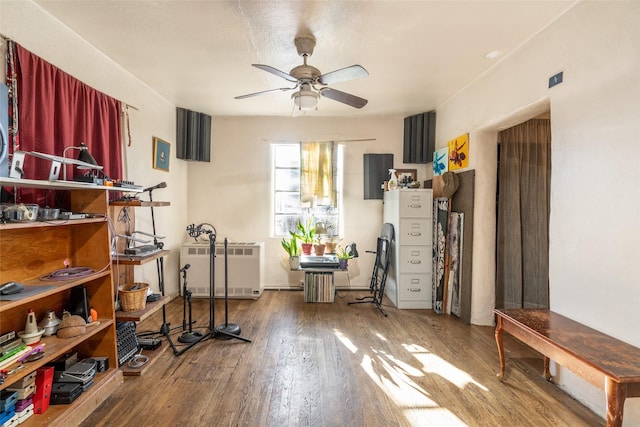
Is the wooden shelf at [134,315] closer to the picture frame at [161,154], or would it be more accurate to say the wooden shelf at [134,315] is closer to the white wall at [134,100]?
the white wall at [134,100]

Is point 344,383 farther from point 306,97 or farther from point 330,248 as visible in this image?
point 330,248

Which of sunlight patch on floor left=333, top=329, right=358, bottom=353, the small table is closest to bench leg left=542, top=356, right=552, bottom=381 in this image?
sunlight patch on floor left=333, top=329, right=358, bottom=353

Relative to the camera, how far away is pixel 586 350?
155cm

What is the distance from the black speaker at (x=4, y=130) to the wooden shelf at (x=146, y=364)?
1602mm

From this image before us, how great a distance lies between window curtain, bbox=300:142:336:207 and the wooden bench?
2.84m

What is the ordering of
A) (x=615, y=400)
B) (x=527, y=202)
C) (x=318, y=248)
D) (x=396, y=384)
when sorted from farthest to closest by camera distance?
(x=318, y=248) < (x=527, y=202) < (x=396, y=384) < (x=615, y=400)

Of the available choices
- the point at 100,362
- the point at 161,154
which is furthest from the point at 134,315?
the point at 161,154

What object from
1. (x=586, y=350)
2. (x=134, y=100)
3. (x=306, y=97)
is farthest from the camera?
(x=134, y=100)

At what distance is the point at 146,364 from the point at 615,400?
2.98 m

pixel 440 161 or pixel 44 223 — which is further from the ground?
pixel 440 161

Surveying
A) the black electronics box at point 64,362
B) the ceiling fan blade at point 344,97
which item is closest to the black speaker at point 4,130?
the black electronics box at point 64,362

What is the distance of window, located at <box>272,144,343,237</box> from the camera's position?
4.56 m

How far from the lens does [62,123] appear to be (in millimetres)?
2154

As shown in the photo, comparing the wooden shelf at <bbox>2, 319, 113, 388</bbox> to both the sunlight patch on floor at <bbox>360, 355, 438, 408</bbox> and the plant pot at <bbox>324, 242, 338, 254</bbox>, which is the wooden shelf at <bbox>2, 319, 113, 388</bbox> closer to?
the sunlight patch on floor at <bbox>360, 355, 438, 408</bbox>
